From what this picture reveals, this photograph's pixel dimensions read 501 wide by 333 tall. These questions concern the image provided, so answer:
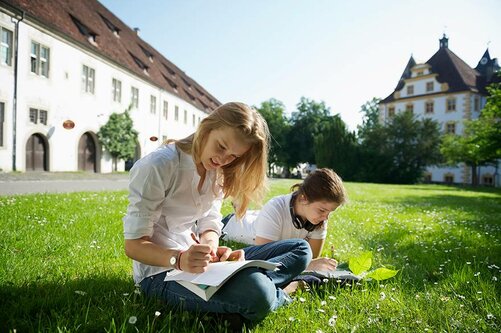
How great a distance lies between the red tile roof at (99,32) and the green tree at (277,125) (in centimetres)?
2012

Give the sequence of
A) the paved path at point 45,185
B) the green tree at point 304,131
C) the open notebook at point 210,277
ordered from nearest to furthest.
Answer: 1. the open notebook at point 210,277
2. the paved path at point 45,185
3. the green tree at point 304,131

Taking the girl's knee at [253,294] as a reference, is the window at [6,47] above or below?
above

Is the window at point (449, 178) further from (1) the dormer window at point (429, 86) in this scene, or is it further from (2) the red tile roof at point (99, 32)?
(2) the red tile roof at point (99, 32)

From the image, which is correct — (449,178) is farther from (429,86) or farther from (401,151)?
(429,86)

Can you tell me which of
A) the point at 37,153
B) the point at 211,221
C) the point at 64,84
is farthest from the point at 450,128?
the point at 211,221

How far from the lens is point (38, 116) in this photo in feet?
59.3

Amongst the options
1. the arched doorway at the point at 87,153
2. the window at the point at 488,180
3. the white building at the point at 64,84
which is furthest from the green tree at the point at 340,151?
the arched doorway at the point at 87,153

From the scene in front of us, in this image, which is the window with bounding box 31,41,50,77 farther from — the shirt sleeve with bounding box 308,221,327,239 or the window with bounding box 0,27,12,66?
the shirt sleeve with bounding box 308,221,327,239

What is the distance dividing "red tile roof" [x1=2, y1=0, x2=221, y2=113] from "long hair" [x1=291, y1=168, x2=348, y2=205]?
60.9 feet

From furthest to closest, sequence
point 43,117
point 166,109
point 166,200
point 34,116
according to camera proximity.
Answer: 1. point 166,109
2. point 43,117
3. point 34,116
4. point 166,200

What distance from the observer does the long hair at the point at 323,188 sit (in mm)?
3137

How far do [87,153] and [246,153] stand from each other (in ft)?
72.9

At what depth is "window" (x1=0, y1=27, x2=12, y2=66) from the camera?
52.4 ft

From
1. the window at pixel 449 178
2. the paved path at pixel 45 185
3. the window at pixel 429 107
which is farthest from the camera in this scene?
the window at pixel 429 107
